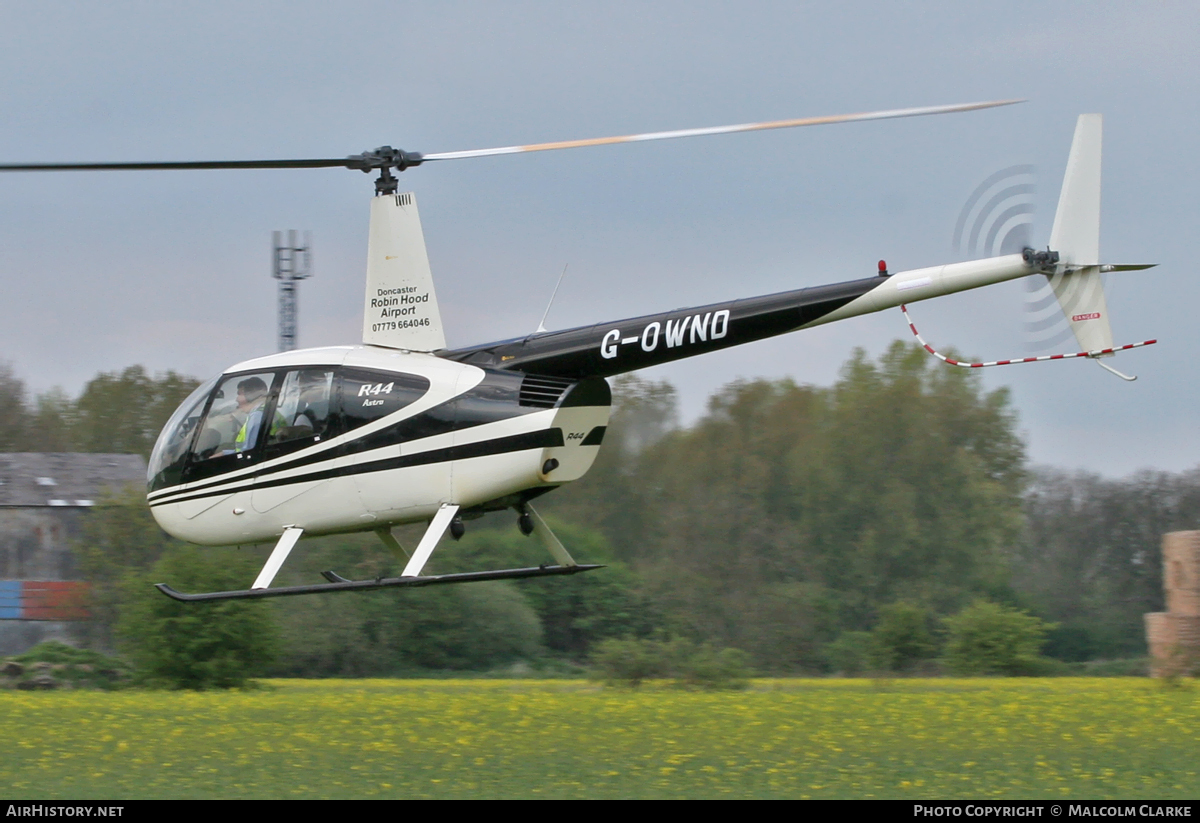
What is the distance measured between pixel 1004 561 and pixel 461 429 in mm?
30289

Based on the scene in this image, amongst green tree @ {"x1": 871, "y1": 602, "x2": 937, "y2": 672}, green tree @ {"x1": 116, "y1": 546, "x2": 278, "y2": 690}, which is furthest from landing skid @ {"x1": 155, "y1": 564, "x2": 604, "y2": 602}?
green tree @ {"x1": 871, "y1": 602, "x2": 937, "y2": 672}

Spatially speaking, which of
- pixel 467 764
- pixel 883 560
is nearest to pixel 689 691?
pixel 467 764

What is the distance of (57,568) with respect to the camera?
39781 millimetres

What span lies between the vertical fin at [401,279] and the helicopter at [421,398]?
0.01 metres

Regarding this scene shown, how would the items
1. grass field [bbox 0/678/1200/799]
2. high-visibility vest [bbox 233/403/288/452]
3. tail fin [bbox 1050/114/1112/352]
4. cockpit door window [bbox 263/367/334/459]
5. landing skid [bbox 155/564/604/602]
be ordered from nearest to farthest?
1. grass field [bbox 0/678/1200/799]
2. tail fin [bbox 1050/114/1112/352]
3. landing skid [bbox 155/564/604/602]
4. cockpit door window [bbox 263/367/334/459]
5. high-visibility vest [bbox 233/403/288/452]

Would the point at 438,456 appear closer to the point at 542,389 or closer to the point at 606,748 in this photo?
the point at 542,389

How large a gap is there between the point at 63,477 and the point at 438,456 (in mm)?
32278

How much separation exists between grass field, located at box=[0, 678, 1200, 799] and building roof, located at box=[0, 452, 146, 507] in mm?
23065

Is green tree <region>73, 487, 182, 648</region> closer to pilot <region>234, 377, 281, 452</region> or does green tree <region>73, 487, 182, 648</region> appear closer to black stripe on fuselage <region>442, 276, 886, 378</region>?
pilot <region>234, 377, 281, 452</region>

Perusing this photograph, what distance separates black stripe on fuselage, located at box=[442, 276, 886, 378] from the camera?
12.9m

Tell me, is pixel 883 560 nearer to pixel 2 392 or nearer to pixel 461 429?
pixel 461 429

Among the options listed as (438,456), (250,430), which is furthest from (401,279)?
(250,430)

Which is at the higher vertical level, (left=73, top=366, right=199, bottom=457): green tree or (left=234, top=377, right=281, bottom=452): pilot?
(left=73, top=366, right=199, bottom=457): green tree

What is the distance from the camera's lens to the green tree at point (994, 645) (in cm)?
3228
